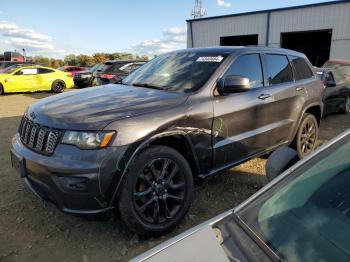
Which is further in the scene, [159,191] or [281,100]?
[281,100]

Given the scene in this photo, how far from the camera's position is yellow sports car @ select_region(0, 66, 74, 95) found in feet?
54.1

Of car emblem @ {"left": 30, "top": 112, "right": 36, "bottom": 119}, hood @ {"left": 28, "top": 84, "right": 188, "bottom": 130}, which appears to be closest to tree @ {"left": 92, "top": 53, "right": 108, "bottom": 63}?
hood @ {"left": 28, "top": 84, "right": 188, "bottom": 130}

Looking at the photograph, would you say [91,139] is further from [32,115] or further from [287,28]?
[287,28]

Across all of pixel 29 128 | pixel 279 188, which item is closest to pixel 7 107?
pixel 29 128

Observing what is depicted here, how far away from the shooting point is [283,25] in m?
22.3

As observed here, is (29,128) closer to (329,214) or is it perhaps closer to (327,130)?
(329,214)

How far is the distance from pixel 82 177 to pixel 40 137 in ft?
2.11

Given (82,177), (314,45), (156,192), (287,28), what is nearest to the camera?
(82,177)

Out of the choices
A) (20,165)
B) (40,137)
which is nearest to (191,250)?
(40,137)

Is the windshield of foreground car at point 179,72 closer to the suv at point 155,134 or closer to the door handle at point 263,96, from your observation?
the suv at point 155,134

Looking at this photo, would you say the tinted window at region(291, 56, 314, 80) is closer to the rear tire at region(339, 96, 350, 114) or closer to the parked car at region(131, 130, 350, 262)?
the parked car at region(131, 130, 350, 262)

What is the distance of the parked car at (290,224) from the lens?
144cm

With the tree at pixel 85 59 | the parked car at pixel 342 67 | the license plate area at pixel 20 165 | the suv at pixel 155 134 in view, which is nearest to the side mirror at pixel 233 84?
the suv at pixel 155 134

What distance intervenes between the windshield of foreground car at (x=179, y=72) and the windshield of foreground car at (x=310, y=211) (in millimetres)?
2013
